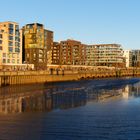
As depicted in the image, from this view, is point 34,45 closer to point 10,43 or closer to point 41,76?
point 10,43

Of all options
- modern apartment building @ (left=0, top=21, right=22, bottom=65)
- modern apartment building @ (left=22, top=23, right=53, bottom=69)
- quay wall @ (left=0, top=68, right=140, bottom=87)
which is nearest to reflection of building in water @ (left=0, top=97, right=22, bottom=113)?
quay wall @ (left=0, top=68, right=140, bottom=87)

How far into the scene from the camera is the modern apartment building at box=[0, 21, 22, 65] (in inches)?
5138

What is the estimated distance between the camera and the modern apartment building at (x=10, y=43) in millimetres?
130500

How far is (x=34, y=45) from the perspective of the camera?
6378 inches

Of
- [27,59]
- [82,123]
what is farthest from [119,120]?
[27,59]

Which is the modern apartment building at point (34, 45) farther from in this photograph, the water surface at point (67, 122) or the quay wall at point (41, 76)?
the water surface at point (67, 122)

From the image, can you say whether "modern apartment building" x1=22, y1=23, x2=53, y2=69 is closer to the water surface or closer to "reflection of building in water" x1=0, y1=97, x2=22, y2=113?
"reflection of building in water" x1=0, y1=97, x2=22, y2=113

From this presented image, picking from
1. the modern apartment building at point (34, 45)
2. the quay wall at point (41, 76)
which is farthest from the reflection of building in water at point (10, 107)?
the modern apartment building at point (34, 45)

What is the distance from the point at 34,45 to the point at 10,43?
28385mm

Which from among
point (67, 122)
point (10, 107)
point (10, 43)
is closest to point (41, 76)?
point (10, 43)

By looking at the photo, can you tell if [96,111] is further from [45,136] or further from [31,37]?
[31,37]

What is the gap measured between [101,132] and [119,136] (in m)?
2.15

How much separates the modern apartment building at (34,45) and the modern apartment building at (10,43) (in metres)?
20.2

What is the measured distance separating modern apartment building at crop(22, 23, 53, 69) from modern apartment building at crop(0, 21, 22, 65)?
20.2 metres
